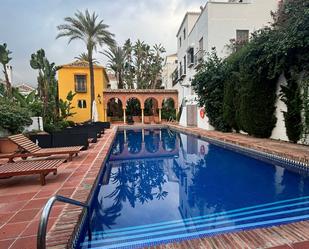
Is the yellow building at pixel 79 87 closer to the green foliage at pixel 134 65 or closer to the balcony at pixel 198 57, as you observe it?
the green foliage at pixel 134 65

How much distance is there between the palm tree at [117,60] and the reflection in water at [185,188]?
99.1ft

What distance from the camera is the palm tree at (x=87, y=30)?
80.1 ft

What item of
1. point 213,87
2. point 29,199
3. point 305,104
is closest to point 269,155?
point 305,104

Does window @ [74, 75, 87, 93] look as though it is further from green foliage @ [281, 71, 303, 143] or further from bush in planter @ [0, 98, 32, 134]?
green foliage @ [281, 71, 303, 143]

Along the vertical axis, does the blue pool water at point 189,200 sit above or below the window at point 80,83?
below

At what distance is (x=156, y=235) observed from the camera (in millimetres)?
3793

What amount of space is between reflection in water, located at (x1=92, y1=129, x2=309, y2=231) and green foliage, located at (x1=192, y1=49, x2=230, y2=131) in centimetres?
728

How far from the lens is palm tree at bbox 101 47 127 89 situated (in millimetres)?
37688

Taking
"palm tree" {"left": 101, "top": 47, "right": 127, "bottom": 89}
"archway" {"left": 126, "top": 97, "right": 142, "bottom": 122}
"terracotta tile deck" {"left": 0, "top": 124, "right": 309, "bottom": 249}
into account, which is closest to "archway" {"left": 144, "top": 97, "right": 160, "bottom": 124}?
"archway" {"left": 126, "top": 97, "right": 142, "bottom": 122}

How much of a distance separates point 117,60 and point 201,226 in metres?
36.0

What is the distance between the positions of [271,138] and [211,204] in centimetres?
800

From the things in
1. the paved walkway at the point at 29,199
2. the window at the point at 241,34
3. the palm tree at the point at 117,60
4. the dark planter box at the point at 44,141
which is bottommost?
the paved walkway at the point at 29,199

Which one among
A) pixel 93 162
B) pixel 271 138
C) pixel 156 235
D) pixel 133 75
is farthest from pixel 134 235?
pixel 133 75

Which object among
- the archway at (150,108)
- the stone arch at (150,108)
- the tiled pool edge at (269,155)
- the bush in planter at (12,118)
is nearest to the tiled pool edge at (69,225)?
the tiled pool edge at (269,155)
